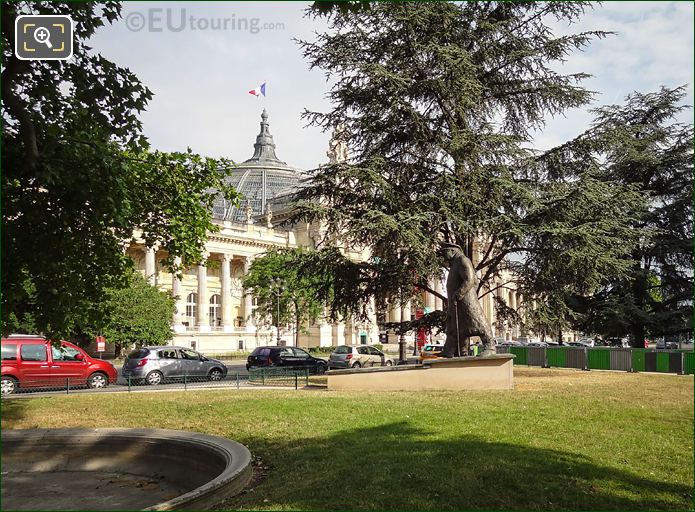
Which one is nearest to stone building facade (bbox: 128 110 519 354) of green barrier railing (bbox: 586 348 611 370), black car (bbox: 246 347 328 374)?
black car (bbox: 246 347 328 374)

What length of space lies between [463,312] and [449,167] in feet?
19.3

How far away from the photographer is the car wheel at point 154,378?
25.5 meters

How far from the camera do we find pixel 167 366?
85.9 ft

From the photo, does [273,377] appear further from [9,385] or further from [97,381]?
[9,385]

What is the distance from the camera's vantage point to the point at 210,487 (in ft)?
22.4

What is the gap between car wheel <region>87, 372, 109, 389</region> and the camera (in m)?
23.3

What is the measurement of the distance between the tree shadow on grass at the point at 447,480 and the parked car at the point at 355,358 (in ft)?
84.2

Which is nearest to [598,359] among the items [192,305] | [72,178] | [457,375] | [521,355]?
[521,355]

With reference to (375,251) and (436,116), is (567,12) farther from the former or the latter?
(375,251)

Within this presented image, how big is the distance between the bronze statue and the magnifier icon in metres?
16.2

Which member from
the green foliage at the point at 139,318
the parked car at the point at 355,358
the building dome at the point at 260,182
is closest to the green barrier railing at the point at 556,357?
the parked car at the point at 355,358

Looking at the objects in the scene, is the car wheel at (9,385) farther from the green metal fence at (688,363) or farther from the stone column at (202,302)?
the stone column at (202,302)

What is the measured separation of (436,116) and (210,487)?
67.9 feet

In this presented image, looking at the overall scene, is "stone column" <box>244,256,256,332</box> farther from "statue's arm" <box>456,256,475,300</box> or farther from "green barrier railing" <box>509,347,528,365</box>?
"statue's arm" <box>456,256,475,300</box>
